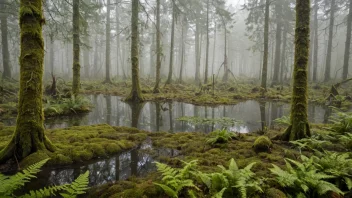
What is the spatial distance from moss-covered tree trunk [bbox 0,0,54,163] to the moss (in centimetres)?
462

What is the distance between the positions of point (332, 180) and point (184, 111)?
8.00 metres

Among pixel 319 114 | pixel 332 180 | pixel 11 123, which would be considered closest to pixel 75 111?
pixel 11 123

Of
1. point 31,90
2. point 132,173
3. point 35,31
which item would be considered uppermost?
point 35,31

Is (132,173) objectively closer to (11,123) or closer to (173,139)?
(173,139)

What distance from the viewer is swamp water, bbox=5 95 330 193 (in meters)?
4.08

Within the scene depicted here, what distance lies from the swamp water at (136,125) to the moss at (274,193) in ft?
7.26

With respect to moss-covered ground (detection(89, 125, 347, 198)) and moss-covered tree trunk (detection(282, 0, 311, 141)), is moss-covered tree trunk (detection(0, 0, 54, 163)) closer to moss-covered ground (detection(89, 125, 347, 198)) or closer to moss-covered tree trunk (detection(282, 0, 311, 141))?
moss-covered ground (detection(89, 125, 347, 198))

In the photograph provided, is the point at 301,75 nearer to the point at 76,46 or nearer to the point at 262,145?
the point at 262,145

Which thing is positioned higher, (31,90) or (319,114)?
(31,90)

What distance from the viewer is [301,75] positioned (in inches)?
214

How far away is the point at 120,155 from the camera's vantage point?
16.8 ft

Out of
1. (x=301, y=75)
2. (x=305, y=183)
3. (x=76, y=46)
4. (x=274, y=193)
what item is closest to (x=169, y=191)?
(x=274, y=193)

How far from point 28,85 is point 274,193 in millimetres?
5049

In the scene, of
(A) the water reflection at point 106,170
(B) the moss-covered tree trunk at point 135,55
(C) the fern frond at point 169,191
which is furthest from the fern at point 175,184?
(B) the moss-covered tree trunk at point 135,55
